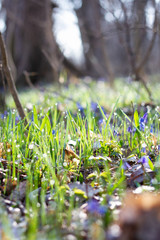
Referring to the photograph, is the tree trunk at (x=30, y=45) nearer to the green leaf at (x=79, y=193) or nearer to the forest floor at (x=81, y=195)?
the forest floor at (x=81, y=195)

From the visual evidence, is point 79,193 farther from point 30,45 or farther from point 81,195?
point 30,45

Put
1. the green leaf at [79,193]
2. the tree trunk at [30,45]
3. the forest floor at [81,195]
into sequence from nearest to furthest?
the forest floor at [81,195] < the green leaf at [79,193] < the tree trunk at [30,45]

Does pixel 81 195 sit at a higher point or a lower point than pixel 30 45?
lower

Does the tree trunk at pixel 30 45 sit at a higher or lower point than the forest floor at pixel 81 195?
higher

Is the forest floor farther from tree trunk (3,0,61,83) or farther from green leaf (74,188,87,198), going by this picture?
tree trunk (3,0,61,83)

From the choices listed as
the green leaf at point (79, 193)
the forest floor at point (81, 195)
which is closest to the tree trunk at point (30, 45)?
the forest floor at point (81, 195)

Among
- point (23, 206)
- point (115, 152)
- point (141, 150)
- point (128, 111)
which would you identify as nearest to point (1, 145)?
point (23, 206)

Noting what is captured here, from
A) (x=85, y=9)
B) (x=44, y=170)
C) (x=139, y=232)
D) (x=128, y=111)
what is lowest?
(x=128, y=111)

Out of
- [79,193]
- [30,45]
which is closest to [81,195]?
[79,193]

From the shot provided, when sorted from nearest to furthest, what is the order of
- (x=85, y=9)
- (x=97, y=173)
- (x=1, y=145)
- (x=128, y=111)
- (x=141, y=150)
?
(x=97, y=173) → (x=141, y=150) → (x=1, y=145) → (x=128, y=111) → (x=85, y=9)

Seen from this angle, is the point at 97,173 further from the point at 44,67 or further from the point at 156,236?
the point at 44,67

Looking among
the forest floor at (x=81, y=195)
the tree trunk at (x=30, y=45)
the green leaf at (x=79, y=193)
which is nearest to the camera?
the forest floor at (x=81, y=195)
